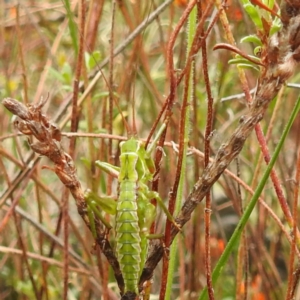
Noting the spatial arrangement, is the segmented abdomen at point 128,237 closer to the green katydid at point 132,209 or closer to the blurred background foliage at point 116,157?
the green katydid at point 132,209

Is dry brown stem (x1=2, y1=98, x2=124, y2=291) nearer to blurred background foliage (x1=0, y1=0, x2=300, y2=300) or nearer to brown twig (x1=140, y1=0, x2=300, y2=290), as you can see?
brown twig (x1=140, y1=0, x2=300, y2=290)

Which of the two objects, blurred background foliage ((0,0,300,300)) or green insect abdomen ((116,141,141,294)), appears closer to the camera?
green insect abdomen ((116,141,141,294))

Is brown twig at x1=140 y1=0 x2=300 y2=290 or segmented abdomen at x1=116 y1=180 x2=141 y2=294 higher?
brown twig at x1=140 y1=0 x2=300 y2=290

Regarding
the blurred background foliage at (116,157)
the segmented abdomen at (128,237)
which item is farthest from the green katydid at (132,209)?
the blurred background foliage at (116,157)

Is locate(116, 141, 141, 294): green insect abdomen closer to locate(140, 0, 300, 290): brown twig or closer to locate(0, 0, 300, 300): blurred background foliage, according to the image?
locate(140, 0, 300, 290): brown twig

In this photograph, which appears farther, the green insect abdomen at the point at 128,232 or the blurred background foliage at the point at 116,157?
the blurred background foliage at the point at 116,157

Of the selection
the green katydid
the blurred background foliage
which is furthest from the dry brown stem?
the blurred background foliage

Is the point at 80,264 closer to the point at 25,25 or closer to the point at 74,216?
the point at 74,216

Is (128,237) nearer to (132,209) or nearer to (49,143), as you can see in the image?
(132,209)
